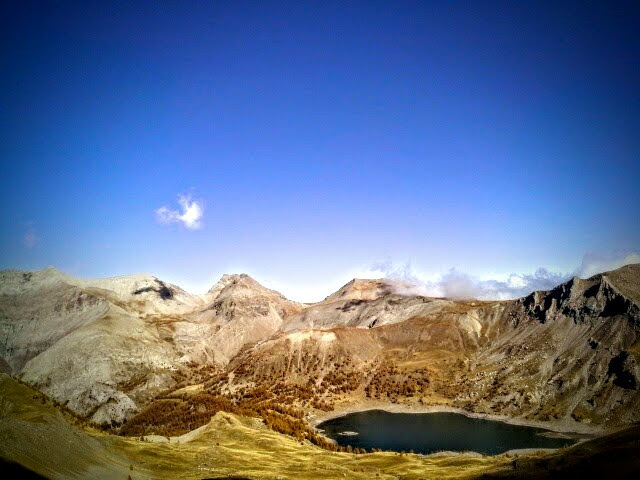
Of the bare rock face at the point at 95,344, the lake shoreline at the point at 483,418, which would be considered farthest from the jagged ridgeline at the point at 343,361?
the lake shoreline at the point at 483,418

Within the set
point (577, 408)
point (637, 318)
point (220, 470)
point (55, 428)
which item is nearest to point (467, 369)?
point (577, 408)

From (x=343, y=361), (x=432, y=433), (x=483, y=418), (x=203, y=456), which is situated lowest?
(x=432, y=433)

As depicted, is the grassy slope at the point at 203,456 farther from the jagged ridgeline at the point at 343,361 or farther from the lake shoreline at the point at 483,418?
the lake shoreline at the point at 483,418

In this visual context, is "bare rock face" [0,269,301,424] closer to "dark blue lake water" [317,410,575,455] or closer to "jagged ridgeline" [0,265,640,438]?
"jagged ridgeline" [0,265,640,438]

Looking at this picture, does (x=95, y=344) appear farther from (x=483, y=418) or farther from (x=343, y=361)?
(x=483, y=418)

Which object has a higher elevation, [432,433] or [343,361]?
[343,361]

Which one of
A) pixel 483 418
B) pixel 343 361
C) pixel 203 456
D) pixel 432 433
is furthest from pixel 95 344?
pixel 483 418
